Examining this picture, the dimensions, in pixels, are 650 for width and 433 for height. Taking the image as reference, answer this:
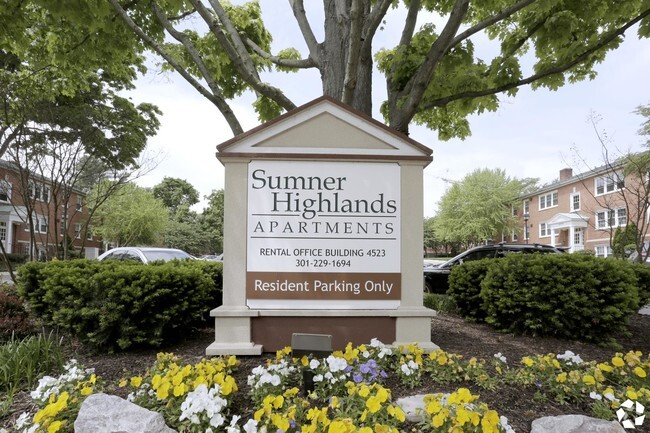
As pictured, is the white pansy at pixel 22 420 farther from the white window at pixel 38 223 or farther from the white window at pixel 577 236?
the white window at pixel 577 236

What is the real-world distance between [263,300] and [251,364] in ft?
1.96

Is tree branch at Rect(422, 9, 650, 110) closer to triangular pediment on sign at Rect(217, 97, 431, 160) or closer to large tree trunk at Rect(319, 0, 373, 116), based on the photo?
large tree trunk at Rect(319, 0, 373, 116)

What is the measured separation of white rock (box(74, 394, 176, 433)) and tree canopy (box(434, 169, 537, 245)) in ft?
132

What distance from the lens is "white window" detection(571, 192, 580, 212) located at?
1258 inches

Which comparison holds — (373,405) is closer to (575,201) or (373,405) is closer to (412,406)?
(412,406)

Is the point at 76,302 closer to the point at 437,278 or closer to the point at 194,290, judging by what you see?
the point at 194,290

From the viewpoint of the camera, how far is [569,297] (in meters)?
4.78

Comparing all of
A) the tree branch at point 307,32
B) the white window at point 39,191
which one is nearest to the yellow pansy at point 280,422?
the tree branch at point 307,32

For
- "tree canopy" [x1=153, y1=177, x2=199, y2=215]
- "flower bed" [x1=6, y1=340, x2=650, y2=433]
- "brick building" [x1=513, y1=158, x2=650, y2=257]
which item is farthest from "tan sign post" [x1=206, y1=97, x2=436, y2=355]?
"tree canopy" [x1=153, y1=177, x2=199, y2=215]

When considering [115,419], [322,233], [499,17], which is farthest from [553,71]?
[115,419]

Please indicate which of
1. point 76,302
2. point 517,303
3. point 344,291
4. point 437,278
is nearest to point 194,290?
point 76,302

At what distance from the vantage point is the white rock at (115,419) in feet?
8.05

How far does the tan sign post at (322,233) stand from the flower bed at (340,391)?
17.2 inches

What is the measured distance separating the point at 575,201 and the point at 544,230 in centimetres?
475
